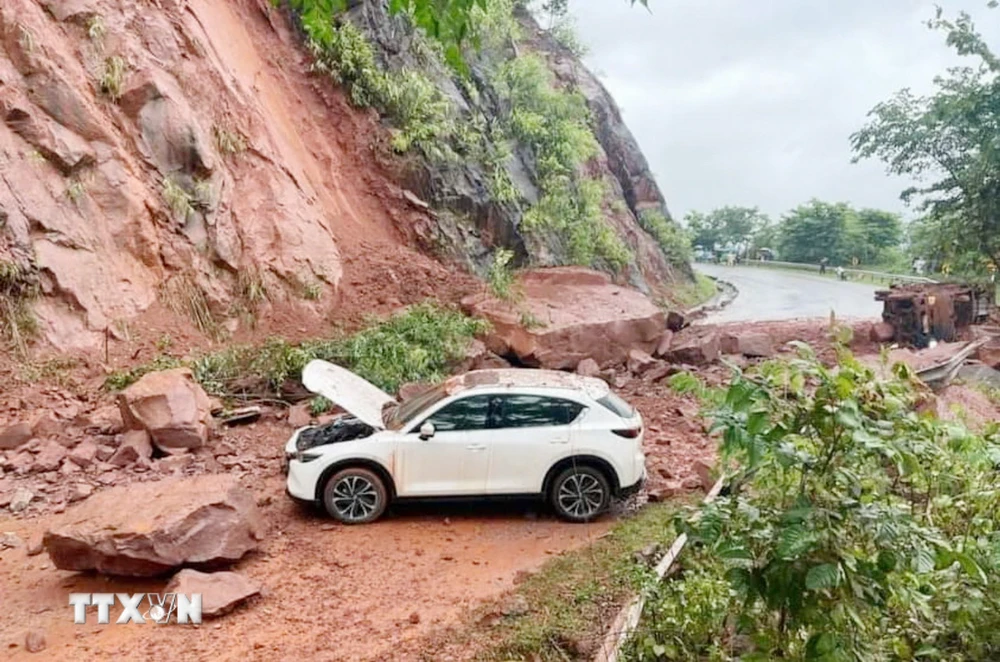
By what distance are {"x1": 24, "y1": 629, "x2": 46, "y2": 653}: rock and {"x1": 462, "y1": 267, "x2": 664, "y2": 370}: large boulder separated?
9.08 m

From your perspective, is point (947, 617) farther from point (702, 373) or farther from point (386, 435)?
Result: point (702, 373)

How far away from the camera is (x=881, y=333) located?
695 inches

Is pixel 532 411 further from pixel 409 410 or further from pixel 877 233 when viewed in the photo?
pixel 877 233

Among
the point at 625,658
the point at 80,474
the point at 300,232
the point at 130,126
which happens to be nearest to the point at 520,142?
the point at 300,232

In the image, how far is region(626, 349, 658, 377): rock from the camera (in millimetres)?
13016

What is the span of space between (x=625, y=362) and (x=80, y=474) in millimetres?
9292

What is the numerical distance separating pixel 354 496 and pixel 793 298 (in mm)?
26956

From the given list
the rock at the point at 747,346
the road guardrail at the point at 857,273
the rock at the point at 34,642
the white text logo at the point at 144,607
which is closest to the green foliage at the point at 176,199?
the white text logo at the point at 144,607

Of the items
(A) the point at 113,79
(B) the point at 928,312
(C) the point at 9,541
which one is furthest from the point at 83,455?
(B) the point at 928,312

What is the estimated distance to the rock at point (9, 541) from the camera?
6.32 m

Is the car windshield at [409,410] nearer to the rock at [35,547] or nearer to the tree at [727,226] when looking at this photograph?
the rock at [35,547]

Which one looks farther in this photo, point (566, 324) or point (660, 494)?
point (566, 324)

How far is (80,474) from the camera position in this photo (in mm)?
7719

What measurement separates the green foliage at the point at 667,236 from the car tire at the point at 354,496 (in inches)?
1006
